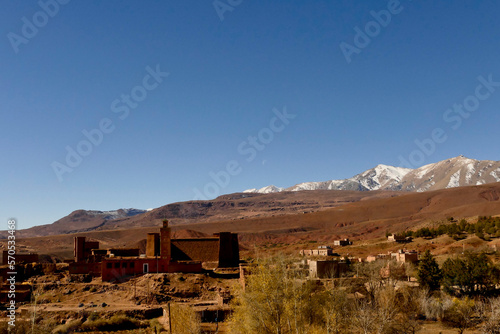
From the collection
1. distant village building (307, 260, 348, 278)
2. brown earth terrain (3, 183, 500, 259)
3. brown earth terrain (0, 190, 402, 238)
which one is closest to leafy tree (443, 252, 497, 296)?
distant village building (307, 260, 348, 278)

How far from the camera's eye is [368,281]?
109 ft

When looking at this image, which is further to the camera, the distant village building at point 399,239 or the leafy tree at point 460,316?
the distant village building at point 399,239

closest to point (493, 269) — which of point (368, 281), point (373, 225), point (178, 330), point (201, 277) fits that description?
point (368, 281)

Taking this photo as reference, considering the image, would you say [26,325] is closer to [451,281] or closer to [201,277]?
[201,277]

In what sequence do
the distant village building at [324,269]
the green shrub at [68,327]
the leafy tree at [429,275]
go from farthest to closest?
the distant village building at [324,269], the leafy tree at [429,275], the green shrub at [68,327]

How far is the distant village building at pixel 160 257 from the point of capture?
3759 centimetres

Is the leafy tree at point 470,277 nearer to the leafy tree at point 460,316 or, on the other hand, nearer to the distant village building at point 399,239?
the leafy tree at point 460,316

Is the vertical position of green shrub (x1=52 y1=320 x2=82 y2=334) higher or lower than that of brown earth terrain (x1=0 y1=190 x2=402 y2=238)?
lower

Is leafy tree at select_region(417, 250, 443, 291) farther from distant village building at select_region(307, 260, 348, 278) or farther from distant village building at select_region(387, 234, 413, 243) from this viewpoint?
distant village building at select_region(387, 234, 413, 243)

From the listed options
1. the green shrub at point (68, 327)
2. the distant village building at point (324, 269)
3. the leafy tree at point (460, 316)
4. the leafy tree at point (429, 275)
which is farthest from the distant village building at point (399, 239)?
the green shrub at point (68, 327)

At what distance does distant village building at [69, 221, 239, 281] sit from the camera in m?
37.6

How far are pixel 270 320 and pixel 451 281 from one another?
2299 centimetres

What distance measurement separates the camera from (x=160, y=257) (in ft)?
127

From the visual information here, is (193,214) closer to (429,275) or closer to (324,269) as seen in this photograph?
(324,269)
